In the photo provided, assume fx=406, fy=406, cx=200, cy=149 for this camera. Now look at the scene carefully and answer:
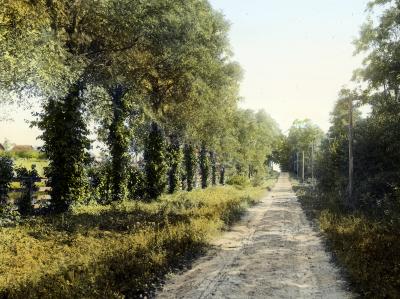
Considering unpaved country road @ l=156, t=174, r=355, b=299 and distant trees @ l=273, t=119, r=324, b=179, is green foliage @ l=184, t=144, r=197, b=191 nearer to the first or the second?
unpaved country road @ l=156, t=174, r=355, b=299

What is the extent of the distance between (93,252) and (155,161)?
17.6 metres

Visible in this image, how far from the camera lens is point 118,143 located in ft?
82.1

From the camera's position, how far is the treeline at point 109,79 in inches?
568

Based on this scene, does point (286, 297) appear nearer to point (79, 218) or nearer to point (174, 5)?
point (79, 218)

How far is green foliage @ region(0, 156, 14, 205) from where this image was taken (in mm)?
16766

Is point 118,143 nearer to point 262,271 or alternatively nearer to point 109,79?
point 109,79

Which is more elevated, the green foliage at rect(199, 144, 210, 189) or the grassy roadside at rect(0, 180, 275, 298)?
the green foliage at rect(199, 144, 210, 189)

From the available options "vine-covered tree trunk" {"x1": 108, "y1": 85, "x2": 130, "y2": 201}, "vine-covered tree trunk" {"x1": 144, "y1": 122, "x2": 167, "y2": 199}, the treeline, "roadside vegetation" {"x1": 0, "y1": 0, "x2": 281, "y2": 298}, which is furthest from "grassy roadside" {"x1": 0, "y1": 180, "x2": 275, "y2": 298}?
"vine-covered tree trunk" {"x1": 144, "y1": 122, "x2": 167, "y2": 199}

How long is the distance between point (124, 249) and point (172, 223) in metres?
5.54

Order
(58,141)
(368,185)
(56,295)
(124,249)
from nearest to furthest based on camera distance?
(56,295) → (124,249) → (58,141) → (368,185)

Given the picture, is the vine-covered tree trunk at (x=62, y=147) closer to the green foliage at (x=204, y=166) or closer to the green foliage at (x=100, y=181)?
the green foliage at (x=100, y=181)

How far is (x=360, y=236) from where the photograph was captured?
1475 centimetres

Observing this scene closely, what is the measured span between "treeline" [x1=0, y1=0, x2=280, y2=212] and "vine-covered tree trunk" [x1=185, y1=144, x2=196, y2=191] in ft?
26.9

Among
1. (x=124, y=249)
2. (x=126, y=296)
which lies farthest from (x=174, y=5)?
(x=126, y=296)
